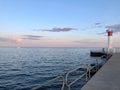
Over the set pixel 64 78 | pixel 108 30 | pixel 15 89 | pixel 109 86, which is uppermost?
pixel 108 30

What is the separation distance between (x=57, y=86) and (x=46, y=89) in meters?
1.25

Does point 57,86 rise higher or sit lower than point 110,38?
lower

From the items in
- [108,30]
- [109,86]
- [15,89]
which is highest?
[108,30]

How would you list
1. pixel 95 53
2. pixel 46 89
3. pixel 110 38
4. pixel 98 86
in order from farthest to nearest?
pixel 95 53
pixel 110 38
pixel 46 89
pixel 98 86

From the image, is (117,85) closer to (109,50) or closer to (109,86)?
(109,86)

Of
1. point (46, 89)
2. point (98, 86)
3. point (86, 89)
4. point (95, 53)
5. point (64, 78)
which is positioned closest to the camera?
point (64, 78)

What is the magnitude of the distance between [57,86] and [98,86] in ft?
37.6

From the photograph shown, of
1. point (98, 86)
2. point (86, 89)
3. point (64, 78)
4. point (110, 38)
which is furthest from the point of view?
point (110, 38)

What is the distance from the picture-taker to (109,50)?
Result: 143 ft

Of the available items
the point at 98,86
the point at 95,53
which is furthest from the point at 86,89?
the point at 95,53

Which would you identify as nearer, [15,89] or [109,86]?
[109,86]

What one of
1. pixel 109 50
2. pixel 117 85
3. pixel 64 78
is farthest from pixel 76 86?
pixel 109 50

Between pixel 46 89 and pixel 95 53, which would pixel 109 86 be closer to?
pixel 46 89

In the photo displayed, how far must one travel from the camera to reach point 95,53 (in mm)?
54875
